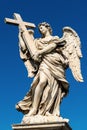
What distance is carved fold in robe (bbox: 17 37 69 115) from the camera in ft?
39.3

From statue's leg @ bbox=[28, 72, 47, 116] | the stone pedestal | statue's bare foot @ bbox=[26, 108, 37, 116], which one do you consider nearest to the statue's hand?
statue's leg @ bbox=[28, 72, 47, 116]

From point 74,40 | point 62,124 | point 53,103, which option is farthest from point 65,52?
point 62,124

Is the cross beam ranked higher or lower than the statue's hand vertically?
higher

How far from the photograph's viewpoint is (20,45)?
13.3m

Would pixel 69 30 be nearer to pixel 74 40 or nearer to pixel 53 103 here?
pixel 74 40

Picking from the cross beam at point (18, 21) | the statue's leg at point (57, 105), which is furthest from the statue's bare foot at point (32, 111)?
the cross beam at point (18, 21)

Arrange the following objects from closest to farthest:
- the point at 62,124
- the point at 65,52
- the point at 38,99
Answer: the point at 62,124 → the point at 38,99 → the point at 65,52

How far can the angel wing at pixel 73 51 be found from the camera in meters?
12.6

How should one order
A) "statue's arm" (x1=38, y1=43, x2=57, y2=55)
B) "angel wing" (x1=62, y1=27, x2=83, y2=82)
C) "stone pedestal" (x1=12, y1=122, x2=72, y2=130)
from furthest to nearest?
"angel wing" (x1=62, y1=27, x2=83, y2=82)
"statue's arm" (x1=38, y1=43, x2=57, y2=55)
"stone pedestal" (x1=12, y1=122, x2=72, y2=130)

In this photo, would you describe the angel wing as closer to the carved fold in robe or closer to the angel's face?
the carved fold in robe

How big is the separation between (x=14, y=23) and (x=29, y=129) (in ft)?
12.4

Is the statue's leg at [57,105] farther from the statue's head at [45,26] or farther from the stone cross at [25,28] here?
the statue's head at [45,26]

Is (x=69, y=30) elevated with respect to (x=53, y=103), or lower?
elevated

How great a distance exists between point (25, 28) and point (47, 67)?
5.97 ft
